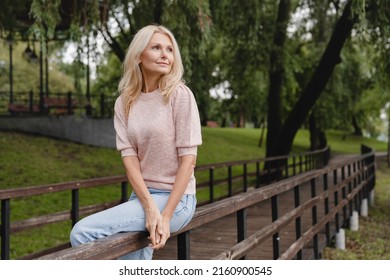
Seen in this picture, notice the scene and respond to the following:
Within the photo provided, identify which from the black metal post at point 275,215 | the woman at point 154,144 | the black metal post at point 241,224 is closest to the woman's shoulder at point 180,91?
the woman at point 154,144

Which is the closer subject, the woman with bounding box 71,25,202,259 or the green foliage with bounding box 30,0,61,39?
the woman with bounding box 71,25,202,259

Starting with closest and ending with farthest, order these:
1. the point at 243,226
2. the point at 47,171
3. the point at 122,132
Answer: the point at 122,132 → the point at 243,226 → the point at 47,171

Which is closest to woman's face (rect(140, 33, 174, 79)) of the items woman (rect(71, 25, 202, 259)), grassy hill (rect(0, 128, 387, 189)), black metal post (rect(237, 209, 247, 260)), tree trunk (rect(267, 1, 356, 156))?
woman (rect(71, 25, 202, 259))

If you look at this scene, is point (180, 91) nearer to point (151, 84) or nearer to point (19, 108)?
point (151, 84)

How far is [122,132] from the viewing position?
2.67 meters

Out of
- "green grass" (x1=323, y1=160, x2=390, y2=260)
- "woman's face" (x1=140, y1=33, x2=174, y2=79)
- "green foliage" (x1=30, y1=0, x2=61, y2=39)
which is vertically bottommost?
"green grass" (x1=323, y1=160, x2=390, y2=260)

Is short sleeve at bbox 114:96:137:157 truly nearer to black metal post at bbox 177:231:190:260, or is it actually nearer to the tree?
black metal post at bbox 177:231:190:260

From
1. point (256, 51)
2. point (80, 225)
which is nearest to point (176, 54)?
point (80, 225)

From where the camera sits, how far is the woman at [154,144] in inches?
96.7

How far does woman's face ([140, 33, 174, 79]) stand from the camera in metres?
2.63

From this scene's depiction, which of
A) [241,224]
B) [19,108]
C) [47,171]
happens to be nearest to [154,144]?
[241,224]

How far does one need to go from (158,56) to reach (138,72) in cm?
13

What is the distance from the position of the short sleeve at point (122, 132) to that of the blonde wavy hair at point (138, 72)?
1.4 inches

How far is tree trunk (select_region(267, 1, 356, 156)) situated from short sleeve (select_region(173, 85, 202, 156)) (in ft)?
28.2
